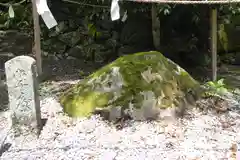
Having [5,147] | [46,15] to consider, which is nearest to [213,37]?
[46,15]

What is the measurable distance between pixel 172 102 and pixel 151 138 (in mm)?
471

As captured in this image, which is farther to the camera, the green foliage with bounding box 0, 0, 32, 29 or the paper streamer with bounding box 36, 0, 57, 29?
the green foliage with bounding box 0, 0, 32, 29

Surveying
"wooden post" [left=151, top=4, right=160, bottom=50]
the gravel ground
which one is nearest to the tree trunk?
"wooden post" [left=151, top=4, right=160, bottom=50]

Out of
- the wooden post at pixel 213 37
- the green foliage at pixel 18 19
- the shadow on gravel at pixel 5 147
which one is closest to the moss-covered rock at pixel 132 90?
the shadow on gravel at pixel 5 147

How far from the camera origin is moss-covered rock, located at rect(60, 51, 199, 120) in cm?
337

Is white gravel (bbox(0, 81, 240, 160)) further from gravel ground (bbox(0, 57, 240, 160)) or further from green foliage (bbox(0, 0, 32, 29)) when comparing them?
green foliage (bbox(0, 0, 32, 29))

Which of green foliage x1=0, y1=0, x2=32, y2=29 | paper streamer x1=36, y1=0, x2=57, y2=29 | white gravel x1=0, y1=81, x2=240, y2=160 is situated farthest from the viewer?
green foliage x1=0, y1=0, x2=32, y2=29

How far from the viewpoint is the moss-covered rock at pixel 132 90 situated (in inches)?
133

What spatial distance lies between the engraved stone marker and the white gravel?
121 millimetres

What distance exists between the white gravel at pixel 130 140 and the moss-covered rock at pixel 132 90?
4.8 inches

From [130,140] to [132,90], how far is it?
51cm

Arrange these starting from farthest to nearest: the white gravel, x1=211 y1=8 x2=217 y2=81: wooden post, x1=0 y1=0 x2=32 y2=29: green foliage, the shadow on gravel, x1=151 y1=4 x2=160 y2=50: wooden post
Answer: x1=0 y1=0 x2=32 y2=29: green foliage < x1=151 y1=4 x2=160 y2=50: wooden post < x1=211 y1=8 x2=217 y2=81: wooden post < the shadow on gravel < the white gravel

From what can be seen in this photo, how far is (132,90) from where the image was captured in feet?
11.2

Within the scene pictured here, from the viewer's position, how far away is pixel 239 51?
631cm
